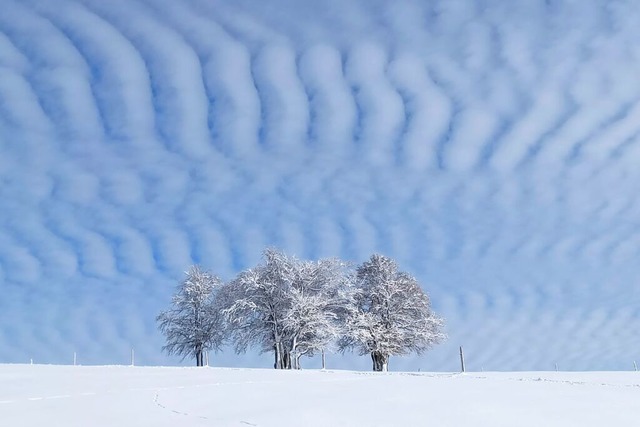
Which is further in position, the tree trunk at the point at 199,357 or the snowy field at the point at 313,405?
the tree trunk at the point at 199,357

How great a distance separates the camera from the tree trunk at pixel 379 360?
45531 millimetres

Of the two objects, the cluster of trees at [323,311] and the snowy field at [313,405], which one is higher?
the cluster of trees at [323,311]

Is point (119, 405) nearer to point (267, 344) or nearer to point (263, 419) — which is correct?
point (263, 419)

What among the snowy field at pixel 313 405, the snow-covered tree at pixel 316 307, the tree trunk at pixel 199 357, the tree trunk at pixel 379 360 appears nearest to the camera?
the snowy field at pixel 313 405

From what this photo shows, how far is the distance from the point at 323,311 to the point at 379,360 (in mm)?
5905

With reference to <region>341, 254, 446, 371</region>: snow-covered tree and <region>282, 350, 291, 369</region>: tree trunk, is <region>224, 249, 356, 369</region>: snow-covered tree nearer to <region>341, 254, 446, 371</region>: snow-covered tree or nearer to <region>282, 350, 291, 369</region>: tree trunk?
<region>282, 350, 291, 369</region>: tree trunk

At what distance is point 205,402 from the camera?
11812 millimetres

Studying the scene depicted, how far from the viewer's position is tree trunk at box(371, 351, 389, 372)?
4553 centimetres

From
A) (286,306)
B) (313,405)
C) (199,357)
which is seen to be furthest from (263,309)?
(313,405)

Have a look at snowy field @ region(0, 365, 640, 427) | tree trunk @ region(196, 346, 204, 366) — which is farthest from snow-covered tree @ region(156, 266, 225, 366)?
snowy field @ region(0, 365, 640, 427)

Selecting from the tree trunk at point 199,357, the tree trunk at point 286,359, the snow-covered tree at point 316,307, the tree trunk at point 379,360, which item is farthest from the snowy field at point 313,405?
the tree trunk at point 199,357

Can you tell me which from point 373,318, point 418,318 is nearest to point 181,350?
→ point 373,318

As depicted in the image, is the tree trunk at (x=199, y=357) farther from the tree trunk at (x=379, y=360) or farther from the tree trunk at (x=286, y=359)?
the tree trunk at (x=379, y=360)

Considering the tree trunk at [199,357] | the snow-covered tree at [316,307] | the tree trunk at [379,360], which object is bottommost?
the tree trunk at [379,360]
